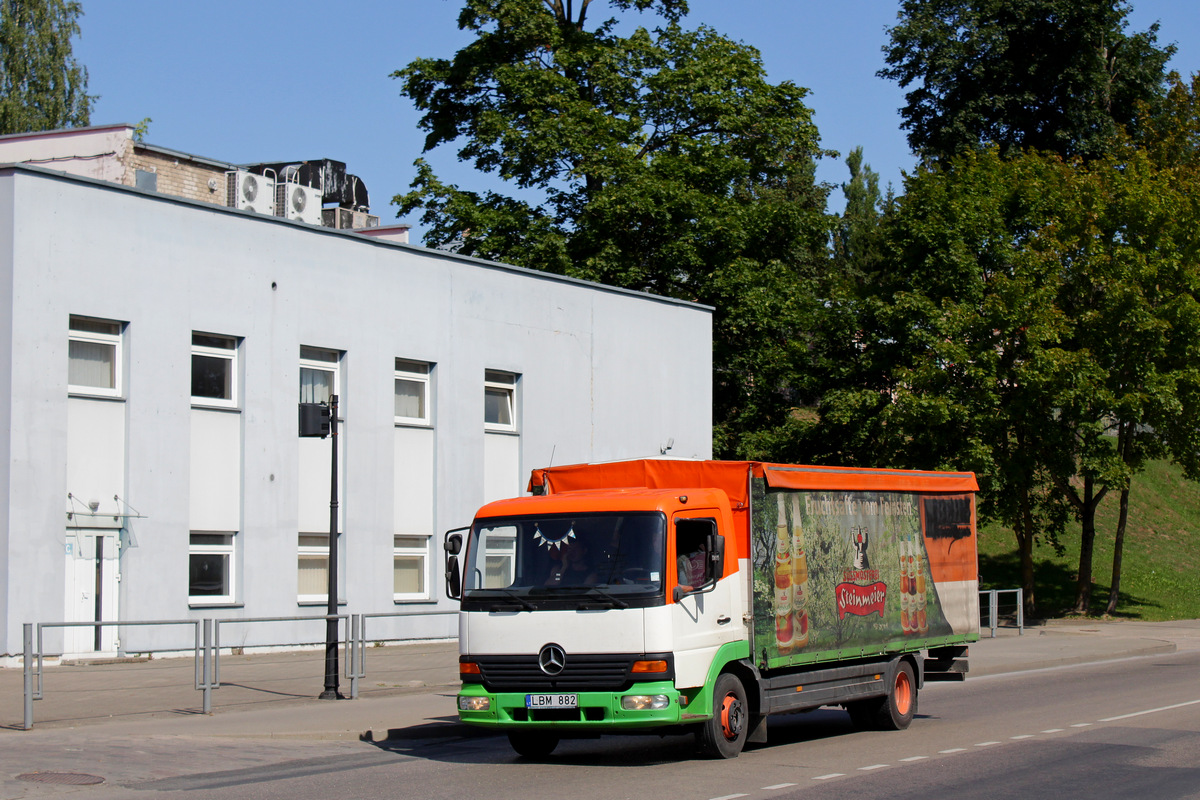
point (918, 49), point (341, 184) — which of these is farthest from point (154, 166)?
point (918, 49)

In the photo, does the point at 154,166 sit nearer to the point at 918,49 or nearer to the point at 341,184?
the point at 341,184

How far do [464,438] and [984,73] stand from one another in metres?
30.2

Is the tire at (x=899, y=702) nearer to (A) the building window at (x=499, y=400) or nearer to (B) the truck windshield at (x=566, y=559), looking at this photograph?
(B) the truck windshield at (x=566, y=559)

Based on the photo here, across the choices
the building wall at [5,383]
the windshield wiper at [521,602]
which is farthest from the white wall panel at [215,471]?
the windshield wiper at [521,602]

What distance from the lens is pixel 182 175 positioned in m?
31.5

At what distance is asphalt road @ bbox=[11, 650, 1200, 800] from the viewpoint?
10266 millimetres

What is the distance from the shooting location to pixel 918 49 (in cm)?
4997

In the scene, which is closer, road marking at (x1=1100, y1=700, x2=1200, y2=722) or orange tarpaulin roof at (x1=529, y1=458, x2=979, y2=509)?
orange tarpaulin roof at (x1=529, y1=458, x2=979, y2=509)

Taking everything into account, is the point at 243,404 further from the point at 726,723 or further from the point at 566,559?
the point at 726,723

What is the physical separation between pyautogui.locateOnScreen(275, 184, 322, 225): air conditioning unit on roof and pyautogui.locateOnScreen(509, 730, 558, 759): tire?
20.3 metres

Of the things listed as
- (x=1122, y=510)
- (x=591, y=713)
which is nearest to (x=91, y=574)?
(x=591, y=713)

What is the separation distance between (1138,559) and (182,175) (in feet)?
108

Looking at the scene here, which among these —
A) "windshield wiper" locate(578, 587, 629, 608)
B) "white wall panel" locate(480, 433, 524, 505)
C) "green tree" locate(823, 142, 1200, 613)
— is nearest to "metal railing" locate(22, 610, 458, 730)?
"windshield wiper" locate(578, 587, 629, 608)

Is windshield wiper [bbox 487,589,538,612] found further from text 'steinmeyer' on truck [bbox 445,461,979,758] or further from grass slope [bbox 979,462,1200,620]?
grass slope [bbox 979,462,1200,620]
